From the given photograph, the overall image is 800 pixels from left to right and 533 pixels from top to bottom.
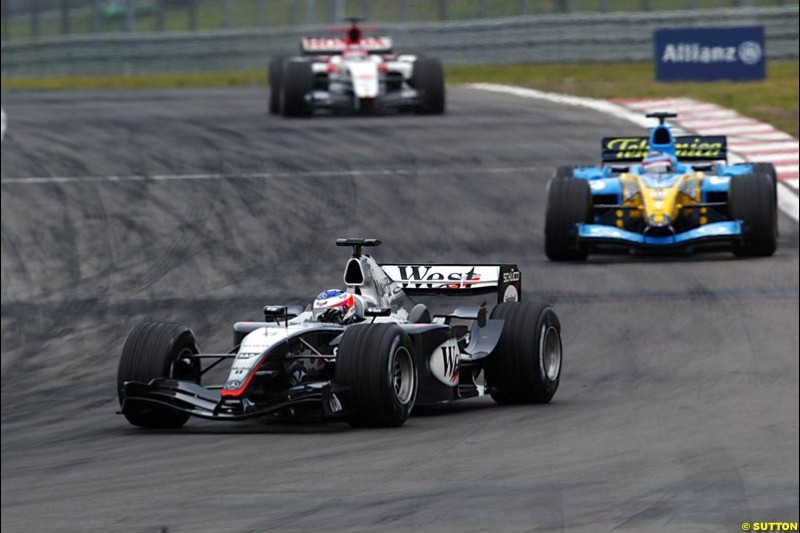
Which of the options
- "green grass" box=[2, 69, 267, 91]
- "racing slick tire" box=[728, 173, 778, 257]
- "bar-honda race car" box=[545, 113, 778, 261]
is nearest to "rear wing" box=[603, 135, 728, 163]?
"bar-honda race car" box=[545, 113, 778, 261]

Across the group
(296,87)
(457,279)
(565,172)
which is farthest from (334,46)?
(457,279)

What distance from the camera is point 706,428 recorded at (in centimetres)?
1145

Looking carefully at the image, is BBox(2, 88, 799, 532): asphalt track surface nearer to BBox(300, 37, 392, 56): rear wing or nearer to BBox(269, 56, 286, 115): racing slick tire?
BBox(269, 56, 286, 115): racing slick tire

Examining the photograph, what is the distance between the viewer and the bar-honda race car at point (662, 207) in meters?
16.6

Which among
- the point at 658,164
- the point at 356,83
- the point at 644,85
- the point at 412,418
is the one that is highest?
the point at 356,83

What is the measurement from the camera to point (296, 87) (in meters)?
30.0

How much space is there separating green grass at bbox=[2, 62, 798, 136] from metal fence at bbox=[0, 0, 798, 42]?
3.70 feet

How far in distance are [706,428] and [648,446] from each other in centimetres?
76

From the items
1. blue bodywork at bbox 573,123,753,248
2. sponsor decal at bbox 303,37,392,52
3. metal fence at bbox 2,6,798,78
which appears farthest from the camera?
metal fence at bbox 2,6,798,78

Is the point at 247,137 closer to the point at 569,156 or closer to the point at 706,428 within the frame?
the point at 569,156

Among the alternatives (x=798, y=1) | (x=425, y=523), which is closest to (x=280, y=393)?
(x=425, y=523)

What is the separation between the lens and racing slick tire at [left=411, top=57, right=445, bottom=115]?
98.4ft

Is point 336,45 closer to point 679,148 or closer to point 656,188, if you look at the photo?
point 656,188

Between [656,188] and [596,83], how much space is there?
50.5 feet
